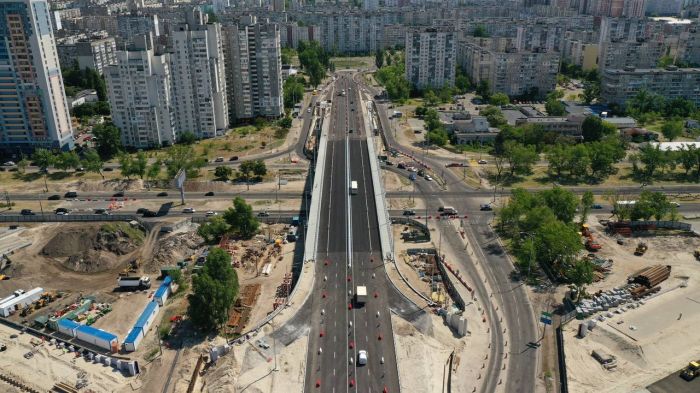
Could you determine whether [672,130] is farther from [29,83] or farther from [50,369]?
[29,83]

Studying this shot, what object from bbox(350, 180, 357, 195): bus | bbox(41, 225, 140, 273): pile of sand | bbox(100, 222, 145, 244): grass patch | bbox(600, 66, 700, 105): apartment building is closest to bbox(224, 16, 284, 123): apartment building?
bbox(350, 180, 357, 195): bus

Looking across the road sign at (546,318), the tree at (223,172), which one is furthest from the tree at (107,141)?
the road sign at (546,318)

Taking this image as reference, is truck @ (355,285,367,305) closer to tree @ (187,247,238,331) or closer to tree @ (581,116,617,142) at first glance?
tree @ (187,247,238,331)

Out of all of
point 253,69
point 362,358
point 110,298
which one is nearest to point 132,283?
point 110,298

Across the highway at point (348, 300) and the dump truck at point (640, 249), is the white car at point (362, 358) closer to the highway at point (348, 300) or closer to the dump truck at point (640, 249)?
the highway at point (348, 300)

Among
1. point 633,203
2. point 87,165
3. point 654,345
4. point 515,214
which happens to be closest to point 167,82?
point 87,165

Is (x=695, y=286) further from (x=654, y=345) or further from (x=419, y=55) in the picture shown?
(x=419, y=55)

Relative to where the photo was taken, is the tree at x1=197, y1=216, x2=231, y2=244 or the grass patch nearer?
the tree at x1=197, y1=216, x2=231, y2=244
